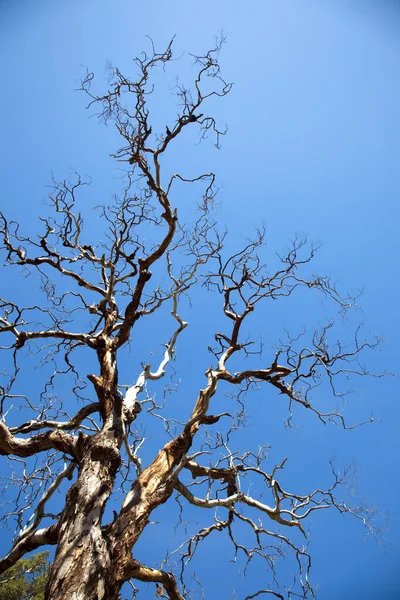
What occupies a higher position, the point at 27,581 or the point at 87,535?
the point at 27,581

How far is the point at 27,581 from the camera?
10695mm

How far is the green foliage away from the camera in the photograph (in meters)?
10.0

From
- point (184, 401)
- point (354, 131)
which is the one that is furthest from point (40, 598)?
point (184, 401)

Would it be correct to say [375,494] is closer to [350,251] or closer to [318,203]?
[350,251]

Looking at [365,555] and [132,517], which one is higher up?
[365,555]

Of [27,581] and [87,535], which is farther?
[27,581]

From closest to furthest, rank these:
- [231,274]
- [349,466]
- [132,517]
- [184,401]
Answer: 1. [132,517]
2. [349,466]
3. [231,274]
4. [184,401]

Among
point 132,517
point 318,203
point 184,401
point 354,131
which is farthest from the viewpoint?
point 184,401

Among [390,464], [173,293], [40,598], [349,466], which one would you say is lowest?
[40,598]

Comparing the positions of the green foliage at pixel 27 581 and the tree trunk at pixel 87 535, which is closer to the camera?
the tree trunk at pixel 87 535

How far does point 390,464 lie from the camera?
30.3 m

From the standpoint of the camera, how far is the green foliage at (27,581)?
10.0m

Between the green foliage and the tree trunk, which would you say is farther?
the green foliage

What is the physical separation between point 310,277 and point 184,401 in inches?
877
